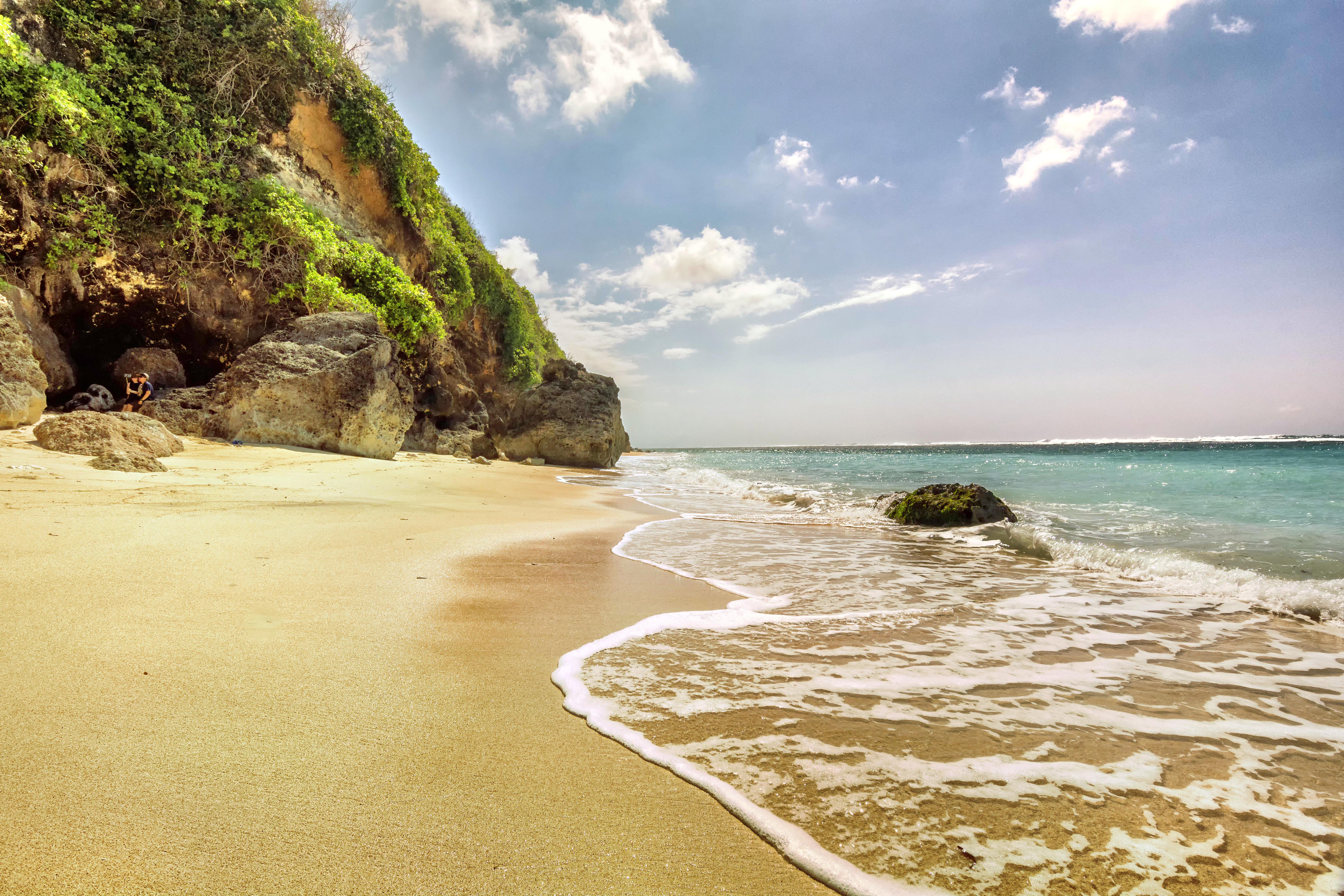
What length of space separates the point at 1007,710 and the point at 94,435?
7.62 meters

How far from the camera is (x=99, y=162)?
8.27 meters

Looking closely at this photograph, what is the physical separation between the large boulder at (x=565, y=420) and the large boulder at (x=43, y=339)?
11.3 m

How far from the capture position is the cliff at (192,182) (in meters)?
7.62

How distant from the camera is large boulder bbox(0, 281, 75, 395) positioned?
698cm

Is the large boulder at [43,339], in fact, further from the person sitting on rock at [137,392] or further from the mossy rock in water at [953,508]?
the mossy rock in water at [953,508]

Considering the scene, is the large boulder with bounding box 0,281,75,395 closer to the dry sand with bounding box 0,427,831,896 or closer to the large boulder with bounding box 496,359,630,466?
the dry sand with bounding box 0,427,831,896

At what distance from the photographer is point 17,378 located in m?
5.88

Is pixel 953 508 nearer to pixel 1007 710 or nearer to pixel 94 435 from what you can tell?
pixel 1007 710

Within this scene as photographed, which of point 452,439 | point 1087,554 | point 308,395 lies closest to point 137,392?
point 308,395

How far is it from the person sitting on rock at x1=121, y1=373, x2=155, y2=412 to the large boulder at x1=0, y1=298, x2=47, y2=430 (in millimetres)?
1891

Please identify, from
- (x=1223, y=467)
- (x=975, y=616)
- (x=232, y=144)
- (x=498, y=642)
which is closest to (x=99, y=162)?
(x=232, y=144)

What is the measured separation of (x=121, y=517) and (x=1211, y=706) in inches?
228

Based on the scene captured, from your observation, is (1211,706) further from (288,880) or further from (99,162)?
(99,162)

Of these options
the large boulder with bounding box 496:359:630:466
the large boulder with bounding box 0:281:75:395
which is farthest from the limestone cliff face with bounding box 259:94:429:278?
the large boulder with bounding box 496:359:630:466
